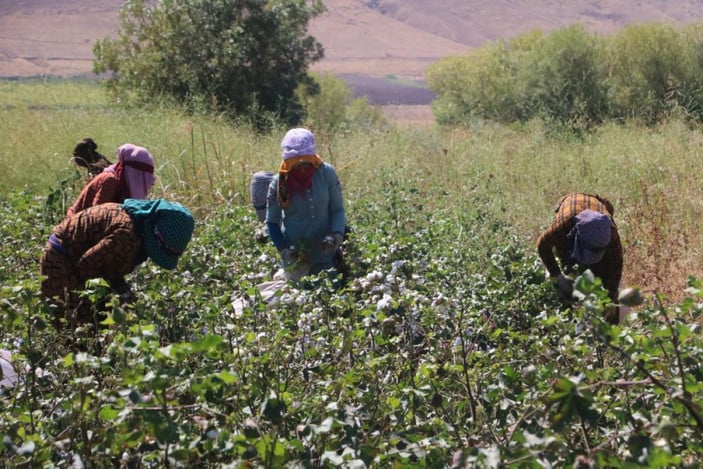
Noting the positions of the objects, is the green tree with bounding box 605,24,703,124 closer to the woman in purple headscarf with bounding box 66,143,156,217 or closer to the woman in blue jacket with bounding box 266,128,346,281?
the woman in blue jacket with bounding box 266,128,346,281

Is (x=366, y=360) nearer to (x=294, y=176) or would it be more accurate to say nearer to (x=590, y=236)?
(x=590, y=236)

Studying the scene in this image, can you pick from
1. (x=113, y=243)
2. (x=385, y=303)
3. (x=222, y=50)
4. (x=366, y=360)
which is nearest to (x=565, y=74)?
(x=222, y=50)

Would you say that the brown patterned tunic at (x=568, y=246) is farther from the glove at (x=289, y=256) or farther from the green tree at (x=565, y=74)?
the green tree at (x=565, y=74)

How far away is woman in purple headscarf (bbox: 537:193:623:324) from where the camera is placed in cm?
473

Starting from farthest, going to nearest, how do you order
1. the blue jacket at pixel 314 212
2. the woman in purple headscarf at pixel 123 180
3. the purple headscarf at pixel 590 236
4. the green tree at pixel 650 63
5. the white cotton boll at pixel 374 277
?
the green tree at pixel 650 63, the blue jacket at pixel 314 212, the woman in purple headscarf at pixel 123 180, the purple headscarf at pixel 590 236, the white cotton boll at pixel 374 277

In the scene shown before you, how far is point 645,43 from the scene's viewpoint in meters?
22.6

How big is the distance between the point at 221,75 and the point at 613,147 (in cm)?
1004

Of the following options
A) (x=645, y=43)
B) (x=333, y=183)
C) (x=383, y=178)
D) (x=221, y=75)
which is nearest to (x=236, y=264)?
(x=333, y=183)

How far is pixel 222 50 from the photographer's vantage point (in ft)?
65.0

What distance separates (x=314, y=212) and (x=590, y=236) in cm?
165

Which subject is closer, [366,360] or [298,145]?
[366,360]

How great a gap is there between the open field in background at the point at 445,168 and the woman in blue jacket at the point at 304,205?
122 centimetres

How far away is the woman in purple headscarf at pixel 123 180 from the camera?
5070mm

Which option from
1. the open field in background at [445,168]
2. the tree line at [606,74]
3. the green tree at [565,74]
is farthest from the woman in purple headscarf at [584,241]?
the green tree at [565,74]
